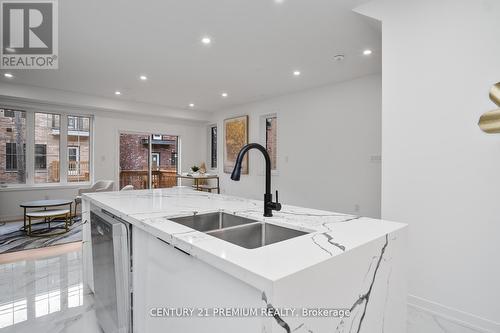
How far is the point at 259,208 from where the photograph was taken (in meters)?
1.61

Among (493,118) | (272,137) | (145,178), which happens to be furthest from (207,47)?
(145,178)

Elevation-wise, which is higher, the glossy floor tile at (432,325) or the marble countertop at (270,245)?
the marble countertop at (270,245)

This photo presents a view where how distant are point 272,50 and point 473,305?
10.5 feet

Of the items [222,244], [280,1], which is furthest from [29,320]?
[280,1]

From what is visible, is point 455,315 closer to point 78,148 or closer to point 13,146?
point 78,148

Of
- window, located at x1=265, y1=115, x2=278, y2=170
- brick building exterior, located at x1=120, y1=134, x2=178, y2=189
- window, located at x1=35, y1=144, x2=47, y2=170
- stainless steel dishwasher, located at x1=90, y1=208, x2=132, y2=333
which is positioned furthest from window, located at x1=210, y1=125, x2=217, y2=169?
stainless steel dishwasher, located at x1=90, y1=208, x2=132, y2=333

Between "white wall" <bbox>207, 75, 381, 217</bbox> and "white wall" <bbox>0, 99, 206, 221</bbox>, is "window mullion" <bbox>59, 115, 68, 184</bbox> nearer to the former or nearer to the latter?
"white wall" <bbox>0, 99, 206, 221</bbox>

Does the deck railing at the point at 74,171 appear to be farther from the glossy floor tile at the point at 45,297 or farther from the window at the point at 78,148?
the glossy floor tile at the point at 45,297

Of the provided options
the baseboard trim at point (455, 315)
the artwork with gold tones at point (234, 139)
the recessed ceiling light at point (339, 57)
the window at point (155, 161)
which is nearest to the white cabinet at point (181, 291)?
the baseboard trim at point (455, 315)

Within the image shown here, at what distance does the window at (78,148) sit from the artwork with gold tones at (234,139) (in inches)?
130

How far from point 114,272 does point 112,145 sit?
5.65 meters

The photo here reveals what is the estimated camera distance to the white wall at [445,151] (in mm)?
1763

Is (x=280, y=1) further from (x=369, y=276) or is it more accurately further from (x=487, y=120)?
(x=369, y=276)

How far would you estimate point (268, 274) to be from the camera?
622mm
